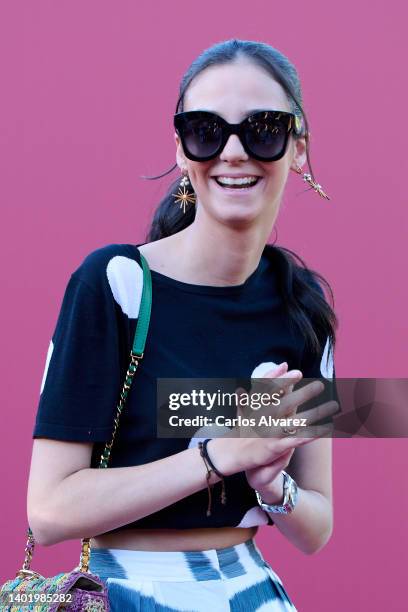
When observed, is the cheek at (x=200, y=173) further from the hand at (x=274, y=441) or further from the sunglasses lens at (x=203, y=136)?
the hand at (x=274, y=441)

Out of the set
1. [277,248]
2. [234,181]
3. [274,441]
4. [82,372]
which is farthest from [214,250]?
[274,441]

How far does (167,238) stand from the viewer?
1.97 m

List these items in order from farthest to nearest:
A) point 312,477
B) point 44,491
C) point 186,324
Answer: point 312,477
point 186,324
point 44,491

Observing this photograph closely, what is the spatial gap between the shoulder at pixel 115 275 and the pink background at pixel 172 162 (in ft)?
5.35

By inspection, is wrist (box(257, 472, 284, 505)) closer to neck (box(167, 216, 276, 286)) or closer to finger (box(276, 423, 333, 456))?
finger (box(276, 423, 333, 456))

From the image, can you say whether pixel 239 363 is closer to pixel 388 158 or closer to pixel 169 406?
pixel 169 406

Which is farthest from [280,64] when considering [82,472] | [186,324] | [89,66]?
[89,66]

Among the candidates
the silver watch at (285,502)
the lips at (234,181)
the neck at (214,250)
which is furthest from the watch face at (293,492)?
the lips at (234,181)

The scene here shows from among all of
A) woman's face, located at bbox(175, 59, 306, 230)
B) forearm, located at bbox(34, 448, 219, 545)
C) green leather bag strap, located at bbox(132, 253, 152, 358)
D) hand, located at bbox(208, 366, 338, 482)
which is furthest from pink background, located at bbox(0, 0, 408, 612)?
hand, located at bbox(208, 366, 338, 482)

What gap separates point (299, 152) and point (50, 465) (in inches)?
29.6

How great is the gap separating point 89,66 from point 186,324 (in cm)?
179

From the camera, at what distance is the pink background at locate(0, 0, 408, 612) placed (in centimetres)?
Answer: 342

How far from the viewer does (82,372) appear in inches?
67.1

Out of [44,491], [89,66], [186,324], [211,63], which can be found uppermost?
[89,66]
